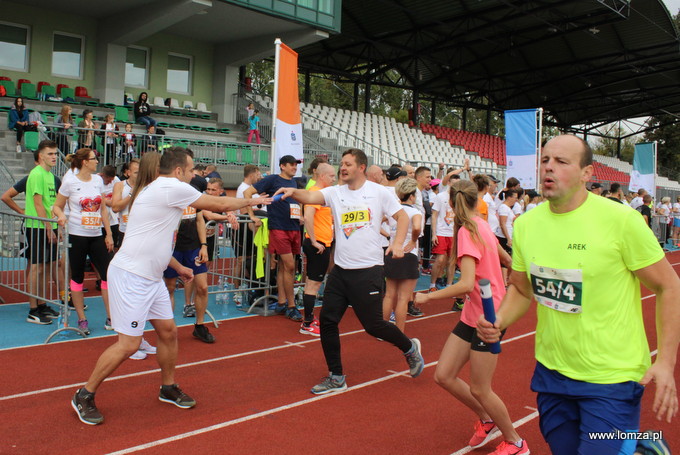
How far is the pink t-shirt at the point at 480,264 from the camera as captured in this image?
4207 millimetres

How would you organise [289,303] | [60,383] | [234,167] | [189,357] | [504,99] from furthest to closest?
[504,99], [234,167], [289,303], [189,357], [60,383]

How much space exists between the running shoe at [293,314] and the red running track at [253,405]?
113cm

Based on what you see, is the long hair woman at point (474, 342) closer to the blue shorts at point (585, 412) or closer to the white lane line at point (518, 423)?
the white lane line at point (518, 423)

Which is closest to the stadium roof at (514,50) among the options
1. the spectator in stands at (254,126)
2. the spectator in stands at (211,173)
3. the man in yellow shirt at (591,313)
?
the spectator in stands at (254,126)

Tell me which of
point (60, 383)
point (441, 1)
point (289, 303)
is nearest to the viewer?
point (60, 383)

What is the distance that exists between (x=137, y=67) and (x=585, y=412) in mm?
23533

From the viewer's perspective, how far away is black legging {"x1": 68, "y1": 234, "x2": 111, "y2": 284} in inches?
272

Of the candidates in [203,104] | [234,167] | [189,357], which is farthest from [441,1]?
[189,357]

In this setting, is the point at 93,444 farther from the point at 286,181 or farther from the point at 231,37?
the point at 231,37

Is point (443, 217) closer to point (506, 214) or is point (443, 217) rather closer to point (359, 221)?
point (506, 214)

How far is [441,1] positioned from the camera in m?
26.3

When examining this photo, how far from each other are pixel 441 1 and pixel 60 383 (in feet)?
81.6

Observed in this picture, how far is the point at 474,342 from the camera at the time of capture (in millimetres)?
4027

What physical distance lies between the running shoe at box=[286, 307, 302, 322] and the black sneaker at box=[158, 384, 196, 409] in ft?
11.1
